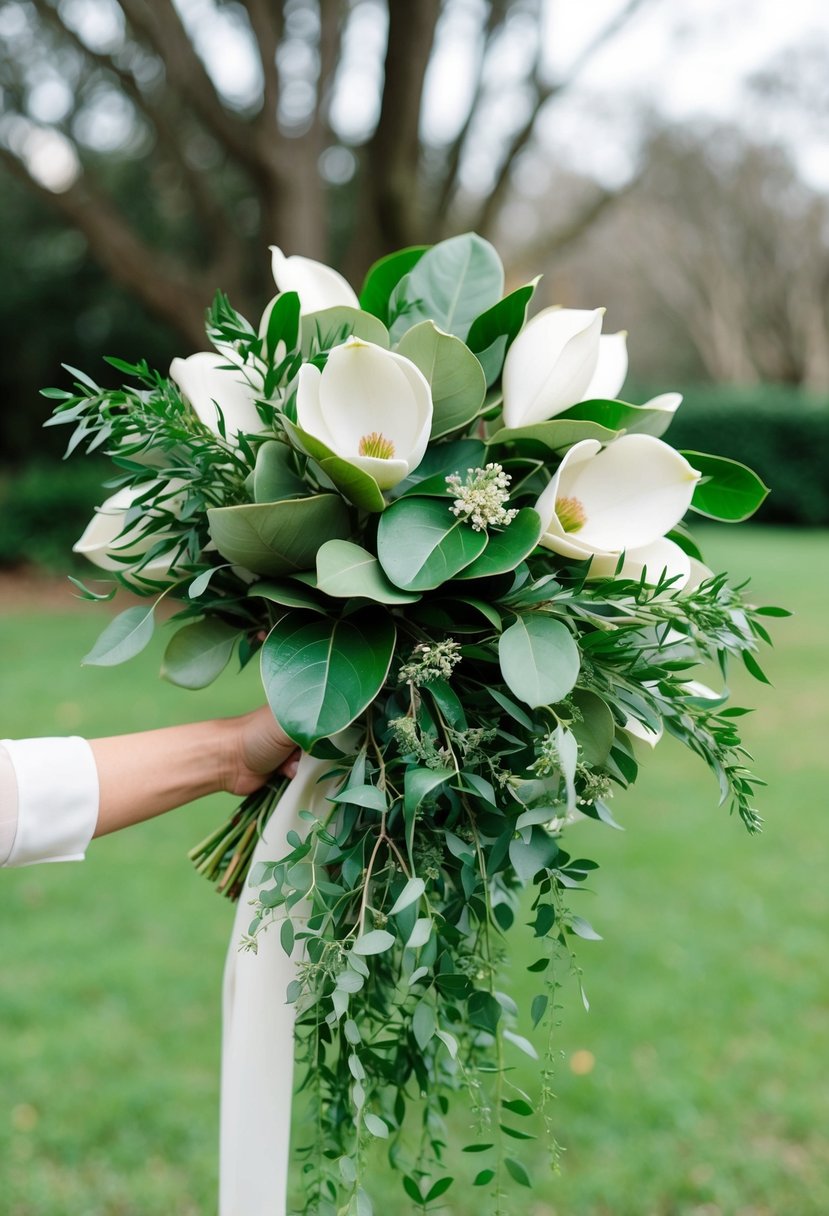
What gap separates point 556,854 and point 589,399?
23.1 inches

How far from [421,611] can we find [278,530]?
0.20 m

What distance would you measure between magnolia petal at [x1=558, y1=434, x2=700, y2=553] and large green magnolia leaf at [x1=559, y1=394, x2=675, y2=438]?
0.06 meters

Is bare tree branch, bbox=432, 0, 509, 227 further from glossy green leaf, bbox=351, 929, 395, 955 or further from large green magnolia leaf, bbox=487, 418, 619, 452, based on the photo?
glossy green leaf, bbox=351, 929, 395, 955

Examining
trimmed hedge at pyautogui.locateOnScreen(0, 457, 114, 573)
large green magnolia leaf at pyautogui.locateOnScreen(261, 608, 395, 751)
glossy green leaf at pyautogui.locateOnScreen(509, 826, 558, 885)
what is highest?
large green magnolia leaf at pyautogui.locateOnScreen(261, 608, 395, 751)

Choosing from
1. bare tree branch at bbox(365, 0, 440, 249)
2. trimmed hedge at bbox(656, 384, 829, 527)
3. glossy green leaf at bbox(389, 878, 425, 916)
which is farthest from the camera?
trimmed hedge at bbox(656, 384, 829, 527)

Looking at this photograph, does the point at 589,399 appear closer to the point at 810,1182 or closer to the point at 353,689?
the point at 353,689

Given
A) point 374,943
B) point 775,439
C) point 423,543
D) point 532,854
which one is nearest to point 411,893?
point 374,943

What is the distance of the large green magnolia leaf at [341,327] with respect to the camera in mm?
1318

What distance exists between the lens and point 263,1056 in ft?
4.63

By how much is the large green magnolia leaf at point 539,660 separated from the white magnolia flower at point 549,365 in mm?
309

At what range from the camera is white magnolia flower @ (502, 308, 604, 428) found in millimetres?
1320

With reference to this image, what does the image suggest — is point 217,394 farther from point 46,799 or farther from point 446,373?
point 46,799

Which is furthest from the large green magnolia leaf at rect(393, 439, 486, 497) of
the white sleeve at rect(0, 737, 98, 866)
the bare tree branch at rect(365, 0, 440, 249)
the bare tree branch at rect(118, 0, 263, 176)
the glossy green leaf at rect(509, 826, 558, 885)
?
the bare tree branch at rect(118, 0, 263, 176)

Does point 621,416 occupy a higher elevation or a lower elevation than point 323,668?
higher
